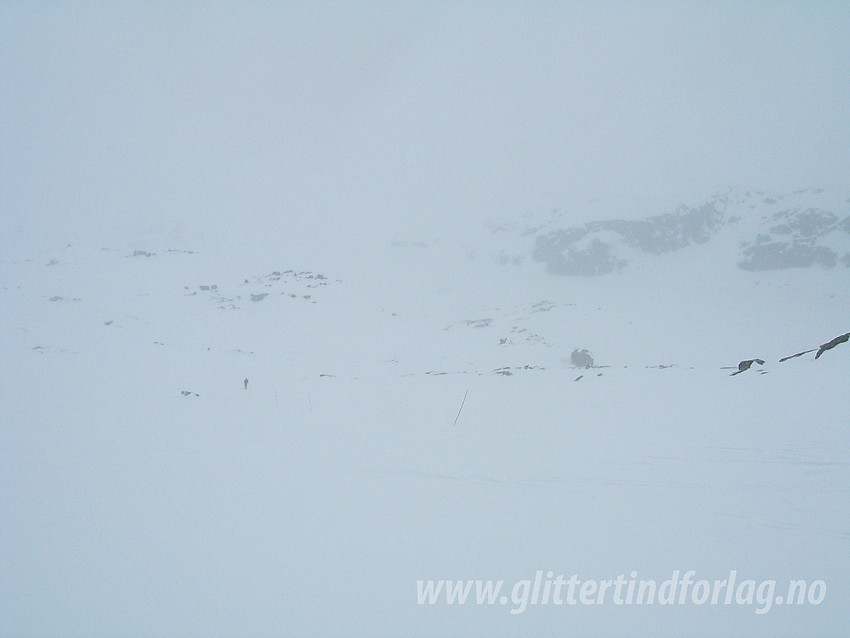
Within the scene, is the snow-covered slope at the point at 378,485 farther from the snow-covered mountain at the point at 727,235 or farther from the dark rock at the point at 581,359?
the snow-covered mountain at the point at 727,235

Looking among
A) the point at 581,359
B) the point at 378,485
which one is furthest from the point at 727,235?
the point at 378,485

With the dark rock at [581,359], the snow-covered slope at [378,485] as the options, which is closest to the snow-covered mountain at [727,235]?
the dark rock at [581,359]

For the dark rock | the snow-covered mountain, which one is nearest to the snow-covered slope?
Answer: the dark rock

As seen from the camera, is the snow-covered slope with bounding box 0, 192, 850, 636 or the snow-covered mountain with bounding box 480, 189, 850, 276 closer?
the snow-covered slope with bounding box 0, 192, 850, 636

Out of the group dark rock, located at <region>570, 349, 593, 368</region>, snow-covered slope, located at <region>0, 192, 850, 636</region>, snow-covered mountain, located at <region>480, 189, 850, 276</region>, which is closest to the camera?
snow-covered slope, located at <region>0, 192, 850, 636</region>

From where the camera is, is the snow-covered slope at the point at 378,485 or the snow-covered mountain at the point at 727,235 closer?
the snow-covered slope at the point at 378,485

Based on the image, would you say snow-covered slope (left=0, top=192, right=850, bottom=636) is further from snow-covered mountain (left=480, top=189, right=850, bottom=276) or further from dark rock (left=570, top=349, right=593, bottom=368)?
snow-covered mountain (left=480, top=189, right=850, bottom=276)

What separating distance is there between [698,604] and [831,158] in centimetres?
6029

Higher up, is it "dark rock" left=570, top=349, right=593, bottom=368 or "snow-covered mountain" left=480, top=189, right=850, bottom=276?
"snow-covered mountain" left=480, top=189, right=850, bottom=276

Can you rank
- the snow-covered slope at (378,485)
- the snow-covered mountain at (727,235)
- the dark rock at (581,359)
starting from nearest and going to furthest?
the snow-covered slope at (378,485)
the dark rock at (581,359)
the snow-covered mountain at (727,235)

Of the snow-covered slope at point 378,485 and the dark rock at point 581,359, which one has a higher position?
the snow-covered slope at point 378,485

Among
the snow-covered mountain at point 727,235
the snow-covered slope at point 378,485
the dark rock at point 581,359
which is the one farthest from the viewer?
the snow-covered mountain at point 727,235

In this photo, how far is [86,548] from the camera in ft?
12.2

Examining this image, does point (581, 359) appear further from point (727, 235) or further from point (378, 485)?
point (727, 235)
